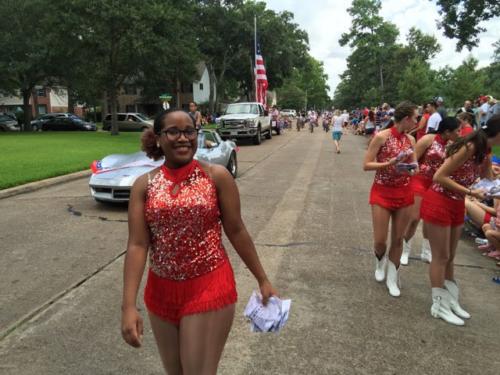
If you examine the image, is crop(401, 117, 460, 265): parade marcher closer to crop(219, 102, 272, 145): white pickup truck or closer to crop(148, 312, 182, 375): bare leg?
crop(148, 312, 182, 375): bare leg

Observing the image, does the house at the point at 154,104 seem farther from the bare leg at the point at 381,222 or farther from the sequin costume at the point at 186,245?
the sequin costume at the point at 186,245

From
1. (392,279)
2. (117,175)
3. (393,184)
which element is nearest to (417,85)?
(117,175)

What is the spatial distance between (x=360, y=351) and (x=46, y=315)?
2.60 m

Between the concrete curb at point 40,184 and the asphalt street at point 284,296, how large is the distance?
5.61ft

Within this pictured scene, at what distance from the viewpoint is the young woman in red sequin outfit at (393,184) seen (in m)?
4.25

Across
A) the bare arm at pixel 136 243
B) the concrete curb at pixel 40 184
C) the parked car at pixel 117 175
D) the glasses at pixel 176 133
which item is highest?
the glasses at pixel 176 133

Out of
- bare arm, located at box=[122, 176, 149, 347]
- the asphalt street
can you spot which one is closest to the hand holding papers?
bare arm, located at box=[122, 176, 149, 347]

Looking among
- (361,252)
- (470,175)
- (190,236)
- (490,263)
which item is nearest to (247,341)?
(190,236)

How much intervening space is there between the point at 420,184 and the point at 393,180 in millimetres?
949

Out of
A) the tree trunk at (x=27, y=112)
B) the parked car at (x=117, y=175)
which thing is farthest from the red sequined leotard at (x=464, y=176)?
the tree trunk at (x=27, y=112)

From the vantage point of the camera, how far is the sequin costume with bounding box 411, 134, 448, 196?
451 cm

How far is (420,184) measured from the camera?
5051 mm

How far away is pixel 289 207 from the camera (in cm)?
825

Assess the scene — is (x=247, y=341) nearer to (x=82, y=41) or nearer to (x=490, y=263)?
(x=490, y=263)
